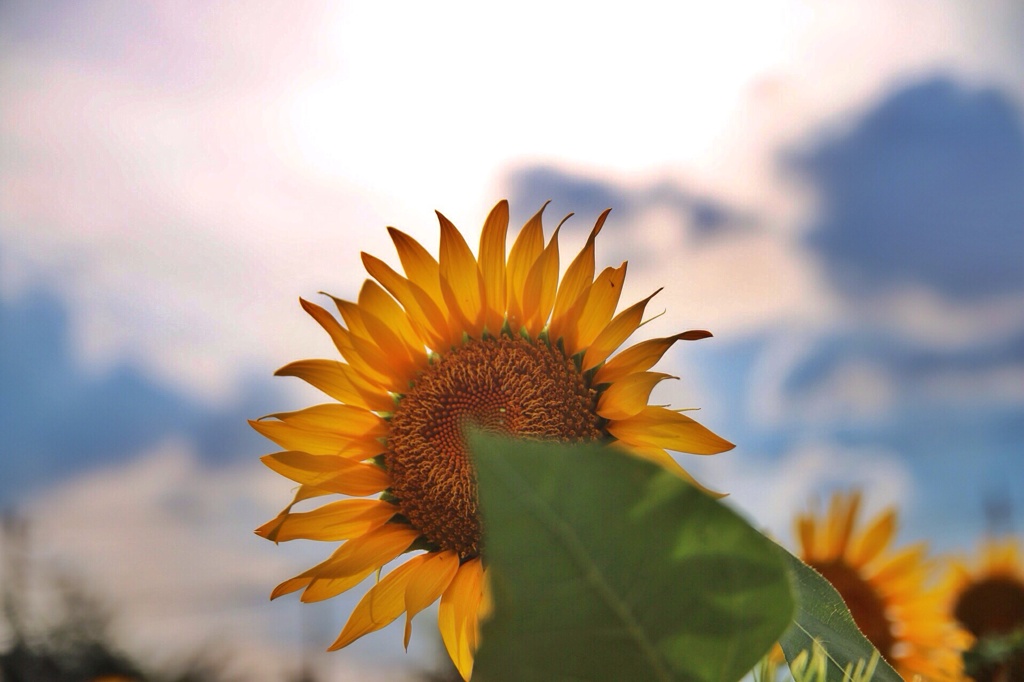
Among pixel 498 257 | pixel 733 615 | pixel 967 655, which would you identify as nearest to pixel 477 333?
pixel 498 257

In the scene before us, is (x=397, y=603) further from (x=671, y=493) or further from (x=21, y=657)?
(x=21, y=657)

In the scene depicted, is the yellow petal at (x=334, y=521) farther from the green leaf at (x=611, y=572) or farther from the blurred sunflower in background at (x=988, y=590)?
the blurred sunflower in background at (x=988, y=590)

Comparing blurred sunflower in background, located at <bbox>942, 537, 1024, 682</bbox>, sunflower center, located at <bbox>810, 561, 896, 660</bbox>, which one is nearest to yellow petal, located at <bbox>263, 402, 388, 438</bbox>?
sunflower center, located at <bbox>810, 561, 896, 660</bbox>

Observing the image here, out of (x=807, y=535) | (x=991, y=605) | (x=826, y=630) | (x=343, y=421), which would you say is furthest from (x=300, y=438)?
(x=991, y=605)

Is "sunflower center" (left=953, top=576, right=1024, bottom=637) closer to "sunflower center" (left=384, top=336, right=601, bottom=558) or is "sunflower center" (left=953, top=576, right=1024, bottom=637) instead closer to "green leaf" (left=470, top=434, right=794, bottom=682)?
"sunflower center" (left=384, top=336, right=601, bottom=558)

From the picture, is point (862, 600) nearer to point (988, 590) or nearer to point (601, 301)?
point (988, 590)

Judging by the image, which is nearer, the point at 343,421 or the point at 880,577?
the point at 343,421
